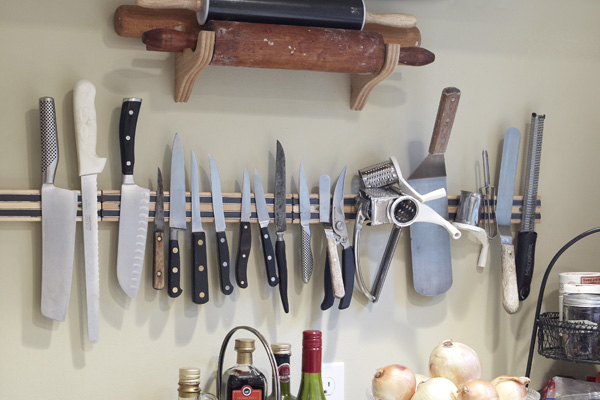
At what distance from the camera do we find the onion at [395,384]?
1340mm

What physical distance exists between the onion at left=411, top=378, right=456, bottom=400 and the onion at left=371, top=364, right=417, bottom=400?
2 centimetres

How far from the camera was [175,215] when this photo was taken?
4.75 ft

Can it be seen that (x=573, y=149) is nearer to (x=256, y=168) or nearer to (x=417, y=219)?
(x=417, y=219)

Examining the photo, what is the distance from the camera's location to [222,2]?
137 centimetres

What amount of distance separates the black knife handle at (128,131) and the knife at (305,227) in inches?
14.3

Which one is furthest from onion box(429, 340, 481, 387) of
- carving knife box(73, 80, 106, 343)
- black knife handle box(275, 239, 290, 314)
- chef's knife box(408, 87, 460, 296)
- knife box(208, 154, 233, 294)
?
carving knife box(73, 80, 106, 343)

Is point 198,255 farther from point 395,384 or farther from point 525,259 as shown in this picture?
point 525,259

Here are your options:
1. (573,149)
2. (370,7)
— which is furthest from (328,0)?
(573,149)

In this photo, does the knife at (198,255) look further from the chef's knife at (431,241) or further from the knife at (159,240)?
the chef's knife at (431,241)

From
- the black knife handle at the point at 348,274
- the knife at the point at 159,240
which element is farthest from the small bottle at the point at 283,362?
the knife at the point at 159,240

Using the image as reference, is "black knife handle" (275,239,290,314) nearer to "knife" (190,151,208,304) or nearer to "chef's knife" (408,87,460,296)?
"knife" (190,151,208,304)

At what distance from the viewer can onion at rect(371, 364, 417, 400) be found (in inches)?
52.7

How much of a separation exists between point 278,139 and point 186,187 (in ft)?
0.75

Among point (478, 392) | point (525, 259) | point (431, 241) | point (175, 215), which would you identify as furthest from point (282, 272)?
point (525, 259)
